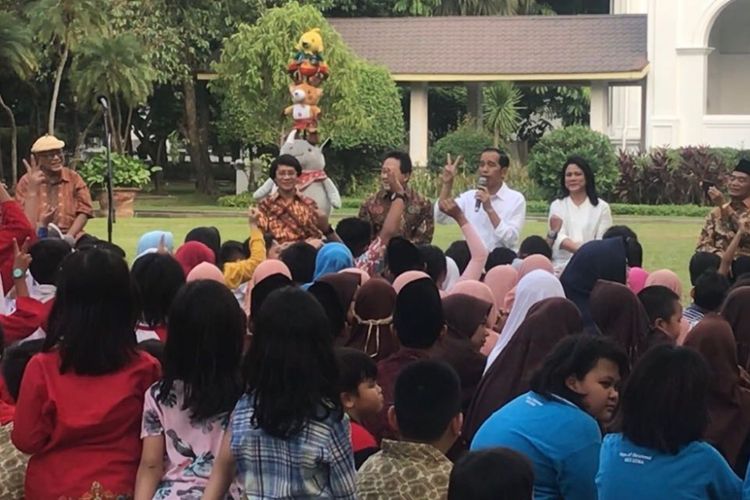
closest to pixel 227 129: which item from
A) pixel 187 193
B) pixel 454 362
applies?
pixel 187 193

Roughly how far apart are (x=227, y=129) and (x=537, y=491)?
1056 inches

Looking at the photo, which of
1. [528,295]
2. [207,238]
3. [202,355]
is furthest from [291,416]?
[207,238]

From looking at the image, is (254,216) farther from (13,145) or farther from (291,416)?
(13,145)

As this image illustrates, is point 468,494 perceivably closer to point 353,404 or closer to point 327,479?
point 327,479

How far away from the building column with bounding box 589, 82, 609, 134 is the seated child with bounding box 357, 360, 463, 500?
2617 centimetres

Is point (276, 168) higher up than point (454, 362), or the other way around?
point (276, 168)

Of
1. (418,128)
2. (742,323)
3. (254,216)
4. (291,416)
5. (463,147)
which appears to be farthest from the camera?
(418,128)

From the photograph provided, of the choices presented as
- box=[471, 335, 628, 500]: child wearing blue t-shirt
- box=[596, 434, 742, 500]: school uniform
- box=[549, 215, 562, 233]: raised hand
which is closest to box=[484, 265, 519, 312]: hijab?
box=[549, 215, 562, 233]: raised hand

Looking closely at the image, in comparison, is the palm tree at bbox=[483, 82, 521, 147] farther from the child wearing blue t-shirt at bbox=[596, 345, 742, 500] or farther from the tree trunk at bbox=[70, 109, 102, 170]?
the child wearing blue t-shirt at bbox=[596, 345, 742, 500]

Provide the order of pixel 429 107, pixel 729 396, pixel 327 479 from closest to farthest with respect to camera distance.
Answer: pixel 327 479 → pixel 729 396 → pixel 429 107

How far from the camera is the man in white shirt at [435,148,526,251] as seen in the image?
A: 848cm

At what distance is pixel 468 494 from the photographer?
2949mm

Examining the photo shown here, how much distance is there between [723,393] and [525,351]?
0.71 meters

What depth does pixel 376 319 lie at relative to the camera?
5.26 meters
